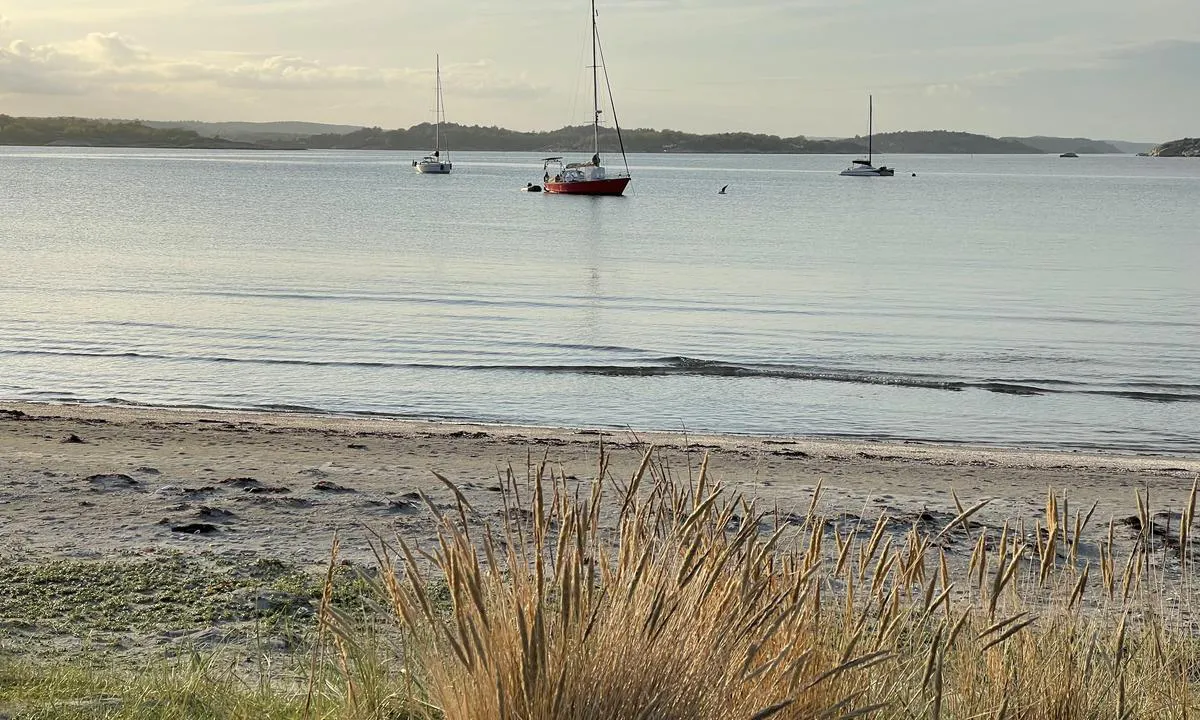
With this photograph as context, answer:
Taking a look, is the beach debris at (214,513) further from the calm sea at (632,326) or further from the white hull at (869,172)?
the white hull at (869,172)

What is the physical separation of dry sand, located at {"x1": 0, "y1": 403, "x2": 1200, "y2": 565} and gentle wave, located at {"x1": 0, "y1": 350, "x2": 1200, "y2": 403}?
413 cm

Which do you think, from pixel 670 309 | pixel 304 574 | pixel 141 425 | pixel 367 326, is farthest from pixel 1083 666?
pixel 670 309

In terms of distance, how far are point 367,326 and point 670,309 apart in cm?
728

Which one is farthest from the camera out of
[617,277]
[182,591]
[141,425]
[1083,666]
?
[617,277]

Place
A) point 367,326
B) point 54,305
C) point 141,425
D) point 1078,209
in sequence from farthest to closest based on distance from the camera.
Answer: point 1078,209 → point 54,305 → point 367,326 → point 141,425

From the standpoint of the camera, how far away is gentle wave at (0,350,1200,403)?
1809 centimetres

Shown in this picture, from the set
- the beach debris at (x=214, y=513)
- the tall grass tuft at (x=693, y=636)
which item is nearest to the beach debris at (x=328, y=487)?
the beach debris at (x=214, y=513)

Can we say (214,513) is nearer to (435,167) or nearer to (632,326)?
(632,326)

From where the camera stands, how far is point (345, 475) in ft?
34.3

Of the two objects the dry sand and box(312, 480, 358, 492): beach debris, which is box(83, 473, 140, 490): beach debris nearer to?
the dry sand

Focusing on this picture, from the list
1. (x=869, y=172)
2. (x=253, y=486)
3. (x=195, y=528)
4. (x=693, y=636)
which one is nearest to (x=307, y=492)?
(x=253, y=486)

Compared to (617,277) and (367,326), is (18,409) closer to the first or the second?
(367,326)

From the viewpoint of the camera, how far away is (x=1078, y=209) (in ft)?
271

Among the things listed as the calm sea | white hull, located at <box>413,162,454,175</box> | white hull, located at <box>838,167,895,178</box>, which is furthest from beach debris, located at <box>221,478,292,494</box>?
white hull, located at <box>838,167,895,178</box>
